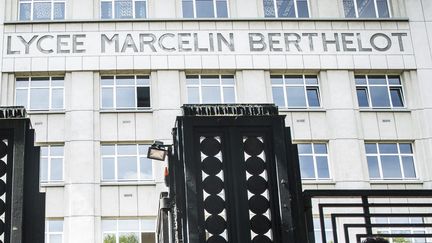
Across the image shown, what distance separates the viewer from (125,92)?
2950cm

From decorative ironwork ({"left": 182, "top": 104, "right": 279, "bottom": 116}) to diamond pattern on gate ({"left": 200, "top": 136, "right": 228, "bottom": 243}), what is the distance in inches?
8.5

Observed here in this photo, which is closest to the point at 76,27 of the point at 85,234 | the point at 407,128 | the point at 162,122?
the point at 162,122

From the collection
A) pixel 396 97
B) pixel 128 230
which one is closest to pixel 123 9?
pixel 128 230

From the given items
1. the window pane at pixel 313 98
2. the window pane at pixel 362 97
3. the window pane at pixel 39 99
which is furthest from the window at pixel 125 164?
the window pane at pixel 362 97

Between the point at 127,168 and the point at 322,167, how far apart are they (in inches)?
284

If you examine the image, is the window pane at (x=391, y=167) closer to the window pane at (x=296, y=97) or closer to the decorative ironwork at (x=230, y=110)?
the window pane at (x=296, y=97)

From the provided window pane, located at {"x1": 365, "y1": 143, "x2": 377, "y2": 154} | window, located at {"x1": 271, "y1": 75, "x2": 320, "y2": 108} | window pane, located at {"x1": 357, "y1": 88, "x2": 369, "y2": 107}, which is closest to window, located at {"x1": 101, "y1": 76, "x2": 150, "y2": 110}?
window, located at {"x1": 271, "y1": 75, "x2": 320, "y2": 108}

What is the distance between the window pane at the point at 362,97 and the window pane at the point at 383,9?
361 cm

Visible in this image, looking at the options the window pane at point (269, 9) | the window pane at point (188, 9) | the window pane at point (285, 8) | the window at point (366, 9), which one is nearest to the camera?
the window pane at point (188, 9)

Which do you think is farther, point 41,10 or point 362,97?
point 41,10

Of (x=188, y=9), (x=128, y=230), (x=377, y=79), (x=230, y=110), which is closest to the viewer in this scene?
(x=230, y=110)

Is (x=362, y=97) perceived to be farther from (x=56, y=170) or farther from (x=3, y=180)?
(x=3, y=180)

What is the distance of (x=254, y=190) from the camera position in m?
6.37

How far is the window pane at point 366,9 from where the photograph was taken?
31.8 meters
